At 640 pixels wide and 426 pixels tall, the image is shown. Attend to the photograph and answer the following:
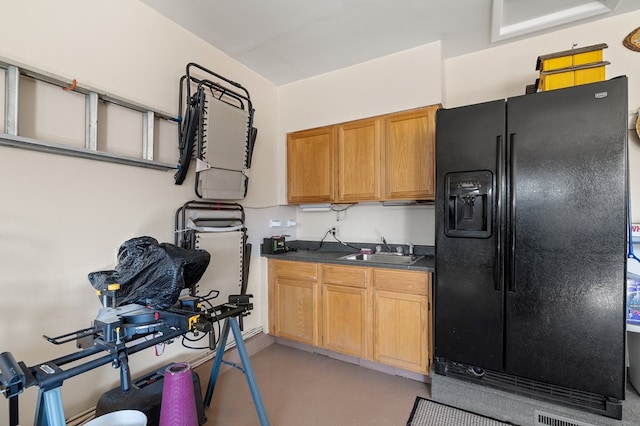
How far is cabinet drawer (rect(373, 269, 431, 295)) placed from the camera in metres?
2.23

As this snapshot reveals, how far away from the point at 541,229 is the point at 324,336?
188 centimetres

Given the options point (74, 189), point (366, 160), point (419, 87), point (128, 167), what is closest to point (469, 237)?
point (366, 160)

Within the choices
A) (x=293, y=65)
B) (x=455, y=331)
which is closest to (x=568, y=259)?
(x=455, y=331)

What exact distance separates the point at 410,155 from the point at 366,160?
0.41 meters

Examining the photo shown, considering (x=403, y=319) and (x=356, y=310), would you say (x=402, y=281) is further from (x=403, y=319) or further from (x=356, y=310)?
(x=356, y=310)

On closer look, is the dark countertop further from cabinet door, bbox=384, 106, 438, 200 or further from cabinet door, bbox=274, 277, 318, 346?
cabinet door, bbox=384, 106, 438, 200

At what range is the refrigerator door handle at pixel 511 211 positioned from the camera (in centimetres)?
181

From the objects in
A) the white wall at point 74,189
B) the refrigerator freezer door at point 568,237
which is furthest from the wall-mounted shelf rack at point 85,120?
the refrigerator freezer door at point 568,237

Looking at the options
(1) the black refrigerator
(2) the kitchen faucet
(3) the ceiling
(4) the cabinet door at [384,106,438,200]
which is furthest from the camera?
(2) the kitchen faucet

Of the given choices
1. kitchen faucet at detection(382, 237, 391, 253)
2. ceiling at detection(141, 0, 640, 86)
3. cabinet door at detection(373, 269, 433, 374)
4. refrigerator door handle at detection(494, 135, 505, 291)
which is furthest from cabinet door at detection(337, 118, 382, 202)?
refrigerator door handle at detection(494, 135, 505, 291)

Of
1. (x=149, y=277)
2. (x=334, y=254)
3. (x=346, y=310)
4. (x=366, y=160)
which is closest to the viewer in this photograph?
(x=149, y=277)

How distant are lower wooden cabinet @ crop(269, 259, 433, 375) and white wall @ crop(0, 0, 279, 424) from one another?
102 centimetres

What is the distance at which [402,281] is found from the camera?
2.32 metres

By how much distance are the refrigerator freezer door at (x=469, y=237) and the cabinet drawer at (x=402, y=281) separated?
0.16m
